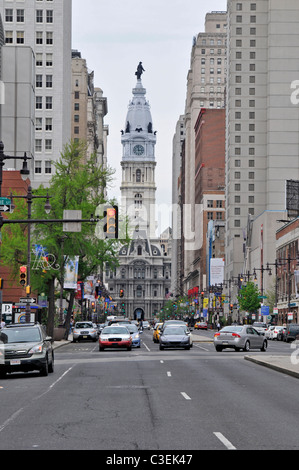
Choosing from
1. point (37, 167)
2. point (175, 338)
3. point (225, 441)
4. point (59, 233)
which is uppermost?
point (37, 167)

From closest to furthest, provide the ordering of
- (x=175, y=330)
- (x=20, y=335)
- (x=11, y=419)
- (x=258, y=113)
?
(x=11, y=419)
(x=20, y=335)
(x=175, y=330)
(x=258, y=113)

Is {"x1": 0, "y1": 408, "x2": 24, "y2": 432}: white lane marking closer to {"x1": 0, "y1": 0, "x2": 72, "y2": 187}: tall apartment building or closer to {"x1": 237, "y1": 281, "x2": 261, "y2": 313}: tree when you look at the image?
{"x1": 237, "y1": 281, "x2": 261, "y2": 313}: tree

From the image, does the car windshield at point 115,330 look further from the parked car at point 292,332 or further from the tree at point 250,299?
the tree at point 250,299

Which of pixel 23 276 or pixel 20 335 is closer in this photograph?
pixel 20 335

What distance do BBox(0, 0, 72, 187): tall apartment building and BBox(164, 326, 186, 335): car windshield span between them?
76.7m

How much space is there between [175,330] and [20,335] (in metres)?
22.7

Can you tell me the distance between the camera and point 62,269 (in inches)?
2434

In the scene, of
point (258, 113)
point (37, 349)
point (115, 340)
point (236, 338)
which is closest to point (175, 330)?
point (115, 340)

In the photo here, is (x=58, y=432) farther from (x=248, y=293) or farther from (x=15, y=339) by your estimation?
(x=248, y=293)

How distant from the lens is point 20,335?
96.2ft

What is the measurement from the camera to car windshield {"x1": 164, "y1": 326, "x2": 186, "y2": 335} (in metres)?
50.8

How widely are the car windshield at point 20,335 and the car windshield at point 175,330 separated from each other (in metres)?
21.9

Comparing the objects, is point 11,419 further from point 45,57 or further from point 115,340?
point 45,57

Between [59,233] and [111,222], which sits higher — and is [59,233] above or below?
above
